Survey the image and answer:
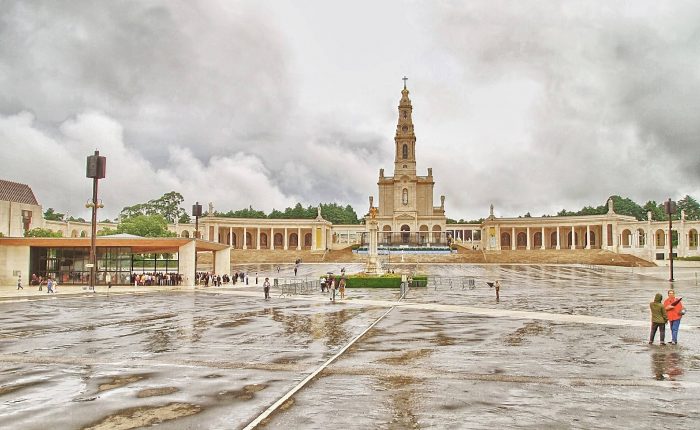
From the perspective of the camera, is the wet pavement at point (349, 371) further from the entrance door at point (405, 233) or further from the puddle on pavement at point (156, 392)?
the entrance door at point (405, 233)

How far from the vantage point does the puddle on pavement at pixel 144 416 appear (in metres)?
9.42

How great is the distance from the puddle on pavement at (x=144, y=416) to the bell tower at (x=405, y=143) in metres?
127

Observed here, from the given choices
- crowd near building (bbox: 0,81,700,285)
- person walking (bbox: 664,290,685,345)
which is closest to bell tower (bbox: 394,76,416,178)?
crowd near building (bbox: 0,81,700,285)

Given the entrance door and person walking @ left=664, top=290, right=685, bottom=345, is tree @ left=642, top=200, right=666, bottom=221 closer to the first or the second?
the entrance door

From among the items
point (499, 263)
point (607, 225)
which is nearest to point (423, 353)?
point (499, 263)

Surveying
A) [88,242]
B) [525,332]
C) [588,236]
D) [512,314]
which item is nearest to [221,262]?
[88,242]

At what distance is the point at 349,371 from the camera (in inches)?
549

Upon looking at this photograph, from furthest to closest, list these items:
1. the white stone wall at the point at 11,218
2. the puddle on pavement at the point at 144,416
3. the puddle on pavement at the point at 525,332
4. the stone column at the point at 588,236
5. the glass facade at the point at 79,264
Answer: the stone column at the point at 588,236 → the white stone wall at the point at 11,218 → the glass facade at the point at 79,264 → the puddle on pavement at the point at 525,332 → the puddle on pavement at the point at 144,416

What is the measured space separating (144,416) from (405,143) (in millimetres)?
130242

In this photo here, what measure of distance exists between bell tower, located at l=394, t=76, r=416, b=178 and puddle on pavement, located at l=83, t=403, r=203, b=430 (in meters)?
127

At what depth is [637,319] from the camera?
24.7 m

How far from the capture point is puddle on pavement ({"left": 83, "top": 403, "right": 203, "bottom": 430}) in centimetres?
942

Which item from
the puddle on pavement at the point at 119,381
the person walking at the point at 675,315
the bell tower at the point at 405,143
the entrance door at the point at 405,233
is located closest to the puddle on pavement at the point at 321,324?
the puddle on pavement at the point at 119,381

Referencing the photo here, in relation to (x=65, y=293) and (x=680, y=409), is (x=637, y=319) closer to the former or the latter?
(x=680, y=409)
